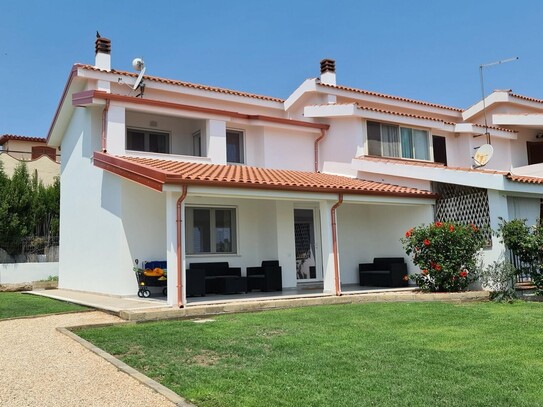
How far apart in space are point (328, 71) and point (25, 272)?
640 inches

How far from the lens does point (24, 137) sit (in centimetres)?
3209

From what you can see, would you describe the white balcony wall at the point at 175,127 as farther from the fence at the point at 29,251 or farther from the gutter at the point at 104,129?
the fence at the point at 29,251

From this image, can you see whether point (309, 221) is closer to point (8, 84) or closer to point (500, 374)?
point (500, 374)

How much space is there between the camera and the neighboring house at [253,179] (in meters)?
14.1

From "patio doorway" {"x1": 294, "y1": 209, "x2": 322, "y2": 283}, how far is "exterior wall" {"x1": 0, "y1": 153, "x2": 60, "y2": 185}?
17035mm

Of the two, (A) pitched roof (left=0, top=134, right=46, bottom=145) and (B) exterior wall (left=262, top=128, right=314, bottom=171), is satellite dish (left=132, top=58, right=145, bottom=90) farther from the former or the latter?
(A) pitched roof (left=0, top=134, right=46, bottom=145)

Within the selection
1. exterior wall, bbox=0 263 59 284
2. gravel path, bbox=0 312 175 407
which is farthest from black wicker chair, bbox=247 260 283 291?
exterior wall, bbox=0 263 59 284

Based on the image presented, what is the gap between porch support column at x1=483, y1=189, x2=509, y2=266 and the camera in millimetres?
13954

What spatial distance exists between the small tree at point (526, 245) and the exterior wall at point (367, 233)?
4.10 metres

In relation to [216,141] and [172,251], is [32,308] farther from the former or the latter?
[216,141]

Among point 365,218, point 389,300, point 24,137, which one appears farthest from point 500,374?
point 24,137

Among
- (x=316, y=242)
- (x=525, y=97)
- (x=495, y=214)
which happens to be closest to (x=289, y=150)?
(x=316, y=242)

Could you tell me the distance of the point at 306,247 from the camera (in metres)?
17.5

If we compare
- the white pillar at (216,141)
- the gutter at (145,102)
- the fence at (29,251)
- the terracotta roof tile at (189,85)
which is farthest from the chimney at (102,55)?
the fence at (29,251)
